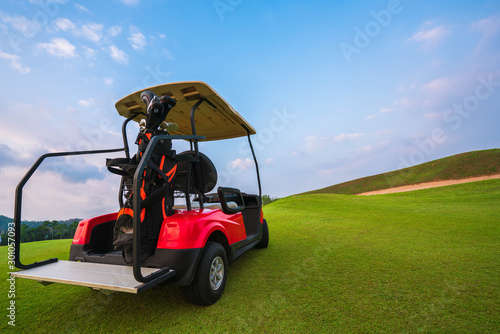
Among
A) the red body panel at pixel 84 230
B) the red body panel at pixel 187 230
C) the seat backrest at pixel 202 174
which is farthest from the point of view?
the seat backrest at pixel 202 174

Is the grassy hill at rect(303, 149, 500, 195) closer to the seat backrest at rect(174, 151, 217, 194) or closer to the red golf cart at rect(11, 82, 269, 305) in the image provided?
the seat backrest at rect(174, 151, 217, 194)

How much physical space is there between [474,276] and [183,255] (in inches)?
126

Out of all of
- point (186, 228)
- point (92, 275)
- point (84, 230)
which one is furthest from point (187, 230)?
point (84, 230)

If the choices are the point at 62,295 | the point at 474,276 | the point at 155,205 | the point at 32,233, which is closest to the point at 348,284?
the point at 474,276

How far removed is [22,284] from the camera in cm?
276

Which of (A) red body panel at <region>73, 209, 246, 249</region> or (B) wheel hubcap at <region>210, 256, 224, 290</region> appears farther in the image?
(B) wheel hubcap at <region>210, 256, 224, 290</region>

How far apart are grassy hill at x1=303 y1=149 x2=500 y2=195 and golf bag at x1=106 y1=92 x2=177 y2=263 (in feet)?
80.5

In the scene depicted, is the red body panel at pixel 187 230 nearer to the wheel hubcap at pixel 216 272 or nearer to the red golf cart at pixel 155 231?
the red golf cart at pixel 155 231

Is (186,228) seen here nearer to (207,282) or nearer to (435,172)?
(207,282)

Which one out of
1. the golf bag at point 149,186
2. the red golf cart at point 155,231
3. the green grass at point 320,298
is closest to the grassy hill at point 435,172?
the green grass at point 320,298

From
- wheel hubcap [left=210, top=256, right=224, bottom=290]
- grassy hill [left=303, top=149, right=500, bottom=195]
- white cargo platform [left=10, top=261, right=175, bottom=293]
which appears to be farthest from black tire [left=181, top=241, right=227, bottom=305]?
grassy hill [left=303, top=149, right=500, bottom=195]

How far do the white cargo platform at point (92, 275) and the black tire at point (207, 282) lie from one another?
0.26m

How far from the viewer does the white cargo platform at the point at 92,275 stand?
1.65 metres

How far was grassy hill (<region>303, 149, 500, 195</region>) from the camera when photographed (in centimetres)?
2103
